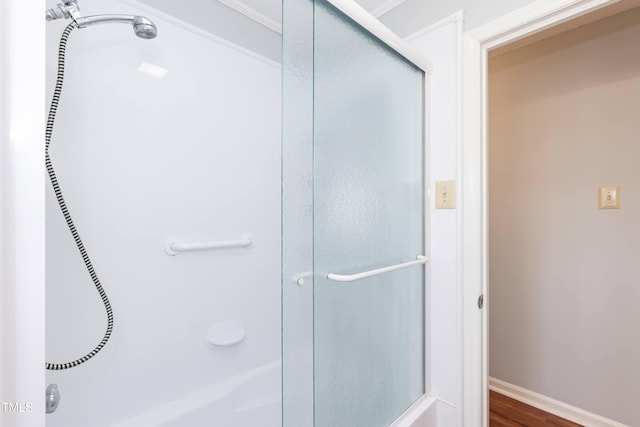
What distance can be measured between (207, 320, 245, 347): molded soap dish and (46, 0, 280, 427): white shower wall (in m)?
0.03

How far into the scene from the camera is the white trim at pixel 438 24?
1.21 meters

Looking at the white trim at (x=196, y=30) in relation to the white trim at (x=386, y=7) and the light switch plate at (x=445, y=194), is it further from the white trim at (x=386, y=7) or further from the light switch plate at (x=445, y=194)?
the light switch plate at (x=445, y=194)

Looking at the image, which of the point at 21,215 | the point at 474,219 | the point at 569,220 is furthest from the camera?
the point at 569,220

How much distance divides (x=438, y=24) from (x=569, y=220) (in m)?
1.35

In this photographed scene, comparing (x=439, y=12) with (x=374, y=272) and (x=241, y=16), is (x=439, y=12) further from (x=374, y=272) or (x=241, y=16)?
(x=374, y=272)

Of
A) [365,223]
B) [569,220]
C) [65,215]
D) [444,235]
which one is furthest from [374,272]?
[569,220]

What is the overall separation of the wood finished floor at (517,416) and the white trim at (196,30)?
251cm

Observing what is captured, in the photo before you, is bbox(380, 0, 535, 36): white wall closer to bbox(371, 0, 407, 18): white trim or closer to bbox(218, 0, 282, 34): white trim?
bbox(371, 0, 407, 18): white trim

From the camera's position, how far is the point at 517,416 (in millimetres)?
1734

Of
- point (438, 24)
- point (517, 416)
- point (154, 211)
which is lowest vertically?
point (517, 416)

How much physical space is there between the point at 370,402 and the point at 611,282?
59.4 inches

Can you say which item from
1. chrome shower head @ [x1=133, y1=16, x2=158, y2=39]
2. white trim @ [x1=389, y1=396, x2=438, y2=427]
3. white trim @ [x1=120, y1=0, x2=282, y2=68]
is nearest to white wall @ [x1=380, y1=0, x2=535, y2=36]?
white trim @ [x1=120, y1=0, x2=282, y2=68]

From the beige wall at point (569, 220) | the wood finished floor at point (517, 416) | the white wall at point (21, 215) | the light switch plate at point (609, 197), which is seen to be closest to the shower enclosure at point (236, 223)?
the white wall at point (21, 215)

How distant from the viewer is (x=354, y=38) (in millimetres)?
979
